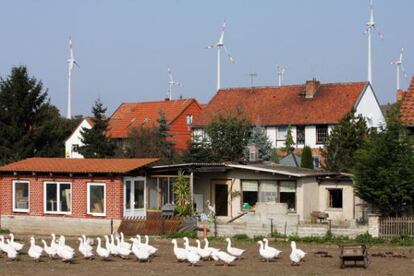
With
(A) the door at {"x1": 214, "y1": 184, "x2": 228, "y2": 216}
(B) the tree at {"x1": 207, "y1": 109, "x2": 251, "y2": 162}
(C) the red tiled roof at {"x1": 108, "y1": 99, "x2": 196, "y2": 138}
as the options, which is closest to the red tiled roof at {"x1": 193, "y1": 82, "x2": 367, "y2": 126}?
(C) the red tiled roof at {"x1": 108, "y1": 99, "x2": 196, "y2": 138}

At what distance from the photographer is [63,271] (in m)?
25.3

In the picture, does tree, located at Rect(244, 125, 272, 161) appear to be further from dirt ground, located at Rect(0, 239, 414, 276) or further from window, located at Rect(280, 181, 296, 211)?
dirt ground, located at Rect(0, 239, 414, 276)

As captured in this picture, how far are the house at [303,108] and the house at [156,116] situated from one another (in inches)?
304

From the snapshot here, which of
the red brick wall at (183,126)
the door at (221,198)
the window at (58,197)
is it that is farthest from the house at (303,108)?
the window at (58,197)

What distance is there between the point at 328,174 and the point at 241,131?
18680 millimetres

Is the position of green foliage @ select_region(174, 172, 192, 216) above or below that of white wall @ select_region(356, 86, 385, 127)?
below

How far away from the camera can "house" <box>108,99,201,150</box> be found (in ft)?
261

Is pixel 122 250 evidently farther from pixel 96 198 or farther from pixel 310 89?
pixel 310 89

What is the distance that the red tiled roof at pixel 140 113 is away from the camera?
80631 mm

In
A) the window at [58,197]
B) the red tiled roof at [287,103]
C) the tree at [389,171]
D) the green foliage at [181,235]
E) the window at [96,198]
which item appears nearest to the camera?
the tree at [389,171]

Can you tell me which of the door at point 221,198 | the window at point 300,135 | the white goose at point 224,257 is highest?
the window at point 300,135

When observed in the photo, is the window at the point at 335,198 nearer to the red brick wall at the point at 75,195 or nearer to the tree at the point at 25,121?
the red brick wall at the point at 75,195

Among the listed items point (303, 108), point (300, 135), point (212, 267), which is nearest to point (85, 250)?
point (212, 267)

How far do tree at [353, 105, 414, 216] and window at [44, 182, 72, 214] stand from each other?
45.6 feet
